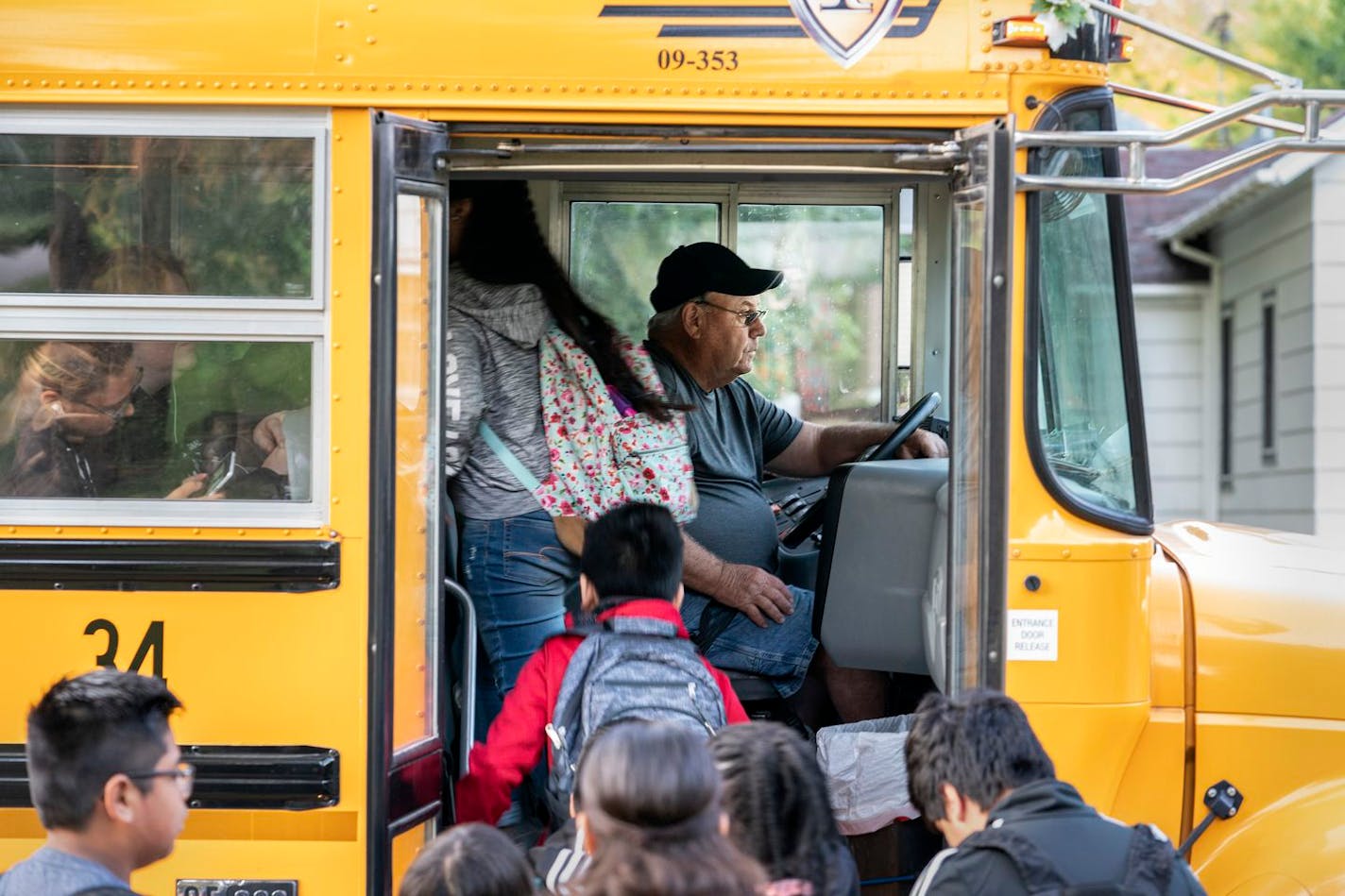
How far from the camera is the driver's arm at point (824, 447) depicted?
4613 millimetres

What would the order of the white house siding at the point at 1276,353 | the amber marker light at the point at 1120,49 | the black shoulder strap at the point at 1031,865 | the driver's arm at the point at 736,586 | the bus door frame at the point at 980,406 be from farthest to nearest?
1. the white house siding at the point at 1276,353
2. the driver's arm at the point at 736,586
3. the amber marker light at the point at 1120,49
4. the bus door frame at the point at 980,406
5. the black shoulder strap at the point at 1031,865

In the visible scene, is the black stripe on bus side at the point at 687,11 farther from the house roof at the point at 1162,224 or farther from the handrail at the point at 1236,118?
the house roof at the point at 1162,224

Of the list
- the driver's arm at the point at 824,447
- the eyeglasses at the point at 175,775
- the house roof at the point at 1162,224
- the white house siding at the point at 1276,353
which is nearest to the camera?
the eyeglasses at the point at 175,775

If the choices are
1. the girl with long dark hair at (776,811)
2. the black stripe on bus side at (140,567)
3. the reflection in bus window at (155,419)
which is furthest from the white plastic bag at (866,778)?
the reflection in bus window at (155,419)

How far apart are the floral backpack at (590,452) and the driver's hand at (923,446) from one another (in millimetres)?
746

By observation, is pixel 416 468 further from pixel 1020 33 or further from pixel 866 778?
pixel 1020 33

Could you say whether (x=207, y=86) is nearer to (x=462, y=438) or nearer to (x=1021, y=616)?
(x=462, y=438)

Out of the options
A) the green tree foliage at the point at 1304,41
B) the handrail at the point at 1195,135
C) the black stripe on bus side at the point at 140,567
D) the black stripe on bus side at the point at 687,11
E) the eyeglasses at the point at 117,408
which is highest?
the green tree foliage at the point at 1304,41

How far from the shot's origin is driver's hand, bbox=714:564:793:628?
3977 millimetres

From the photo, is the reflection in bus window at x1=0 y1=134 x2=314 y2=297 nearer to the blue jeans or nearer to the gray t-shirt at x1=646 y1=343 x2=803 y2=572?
the blue jeans

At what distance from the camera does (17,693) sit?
3066 millimetres

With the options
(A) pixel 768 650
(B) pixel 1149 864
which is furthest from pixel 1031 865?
(A) pixel 768 650

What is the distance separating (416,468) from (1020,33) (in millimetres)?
1483

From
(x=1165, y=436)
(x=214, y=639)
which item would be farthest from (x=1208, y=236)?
(x=214, y=639)
